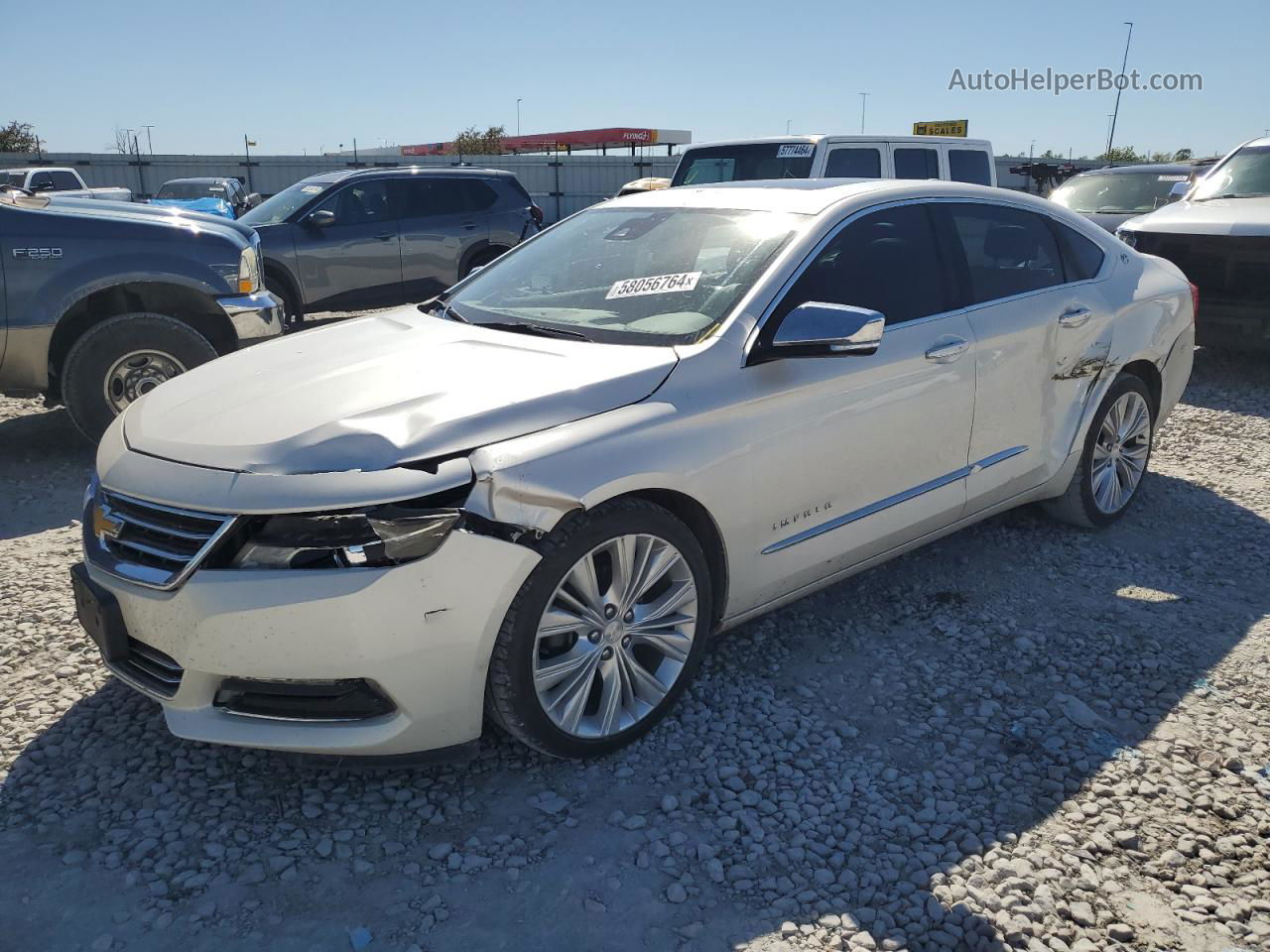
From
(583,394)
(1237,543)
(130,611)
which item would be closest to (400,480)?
(583,394)

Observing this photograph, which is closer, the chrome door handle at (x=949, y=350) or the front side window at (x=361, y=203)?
the chrome door handle at (x=949, y=350)

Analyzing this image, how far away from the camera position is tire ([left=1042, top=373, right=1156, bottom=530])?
4586mm

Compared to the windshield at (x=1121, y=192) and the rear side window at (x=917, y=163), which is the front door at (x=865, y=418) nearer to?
the rear side window at (x=917, y=163)

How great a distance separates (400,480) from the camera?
2529mm

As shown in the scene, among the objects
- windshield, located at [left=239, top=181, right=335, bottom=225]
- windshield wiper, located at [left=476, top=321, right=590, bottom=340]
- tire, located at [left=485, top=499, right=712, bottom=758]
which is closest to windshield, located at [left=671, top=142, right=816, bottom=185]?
windshield, located at [left=239, top=181, right=335, bottom=225]

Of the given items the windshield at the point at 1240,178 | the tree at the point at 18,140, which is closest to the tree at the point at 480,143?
the tree at the point at 18,140

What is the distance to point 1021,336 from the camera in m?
4.03

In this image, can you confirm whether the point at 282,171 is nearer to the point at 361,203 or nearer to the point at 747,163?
the point at 361,203

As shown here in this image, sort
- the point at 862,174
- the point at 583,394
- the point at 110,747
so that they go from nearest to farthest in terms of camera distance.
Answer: the point at 583,394 → the point at 110,747 → the point at 862,174

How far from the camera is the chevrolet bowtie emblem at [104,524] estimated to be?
2790 millimetres

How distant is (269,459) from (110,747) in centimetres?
118

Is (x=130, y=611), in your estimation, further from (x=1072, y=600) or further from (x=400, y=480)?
(x=1072, y=600)

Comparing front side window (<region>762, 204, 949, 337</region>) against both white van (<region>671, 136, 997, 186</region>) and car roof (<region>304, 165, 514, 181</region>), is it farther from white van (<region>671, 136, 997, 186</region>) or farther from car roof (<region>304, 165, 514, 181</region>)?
car roof (<region>304, 165, 514, 181</region>)

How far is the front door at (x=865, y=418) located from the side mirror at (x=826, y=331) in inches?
3.3
